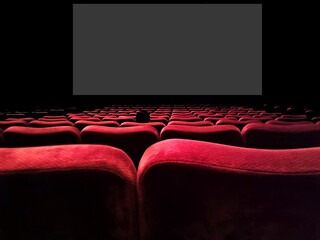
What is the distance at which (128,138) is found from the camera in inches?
59.9

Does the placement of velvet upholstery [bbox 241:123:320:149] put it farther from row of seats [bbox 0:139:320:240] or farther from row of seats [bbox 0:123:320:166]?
row of seats [bbox 0:139:320:240]

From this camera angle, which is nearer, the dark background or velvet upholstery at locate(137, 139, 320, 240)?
velvet upholstery at locate(137, 139, 320, 240)

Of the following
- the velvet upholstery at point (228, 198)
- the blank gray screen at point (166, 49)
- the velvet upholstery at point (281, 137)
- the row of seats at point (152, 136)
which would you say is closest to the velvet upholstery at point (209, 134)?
the row of seats at point (152, 136)

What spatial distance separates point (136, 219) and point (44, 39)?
10931 mm

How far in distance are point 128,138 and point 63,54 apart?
10.1 metres

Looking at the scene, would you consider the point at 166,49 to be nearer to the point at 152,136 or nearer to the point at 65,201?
the point at 152,136

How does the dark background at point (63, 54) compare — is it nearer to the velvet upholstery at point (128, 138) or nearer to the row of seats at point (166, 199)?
the velvet upholstery at point (128, 138)

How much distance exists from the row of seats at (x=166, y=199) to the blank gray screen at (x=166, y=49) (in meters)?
10.7

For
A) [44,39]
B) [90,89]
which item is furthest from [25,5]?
[90,89]

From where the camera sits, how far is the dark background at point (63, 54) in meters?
9.13

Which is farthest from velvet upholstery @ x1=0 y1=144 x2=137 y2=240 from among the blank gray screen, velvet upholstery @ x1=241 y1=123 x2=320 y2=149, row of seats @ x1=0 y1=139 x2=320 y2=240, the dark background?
the blank gray screen

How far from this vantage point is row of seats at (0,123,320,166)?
5.02 ft

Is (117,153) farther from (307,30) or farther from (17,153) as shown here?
(307,30)

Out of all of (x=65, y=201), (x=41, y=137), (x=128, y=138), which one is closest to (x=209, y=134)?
(x=128, y=138)
